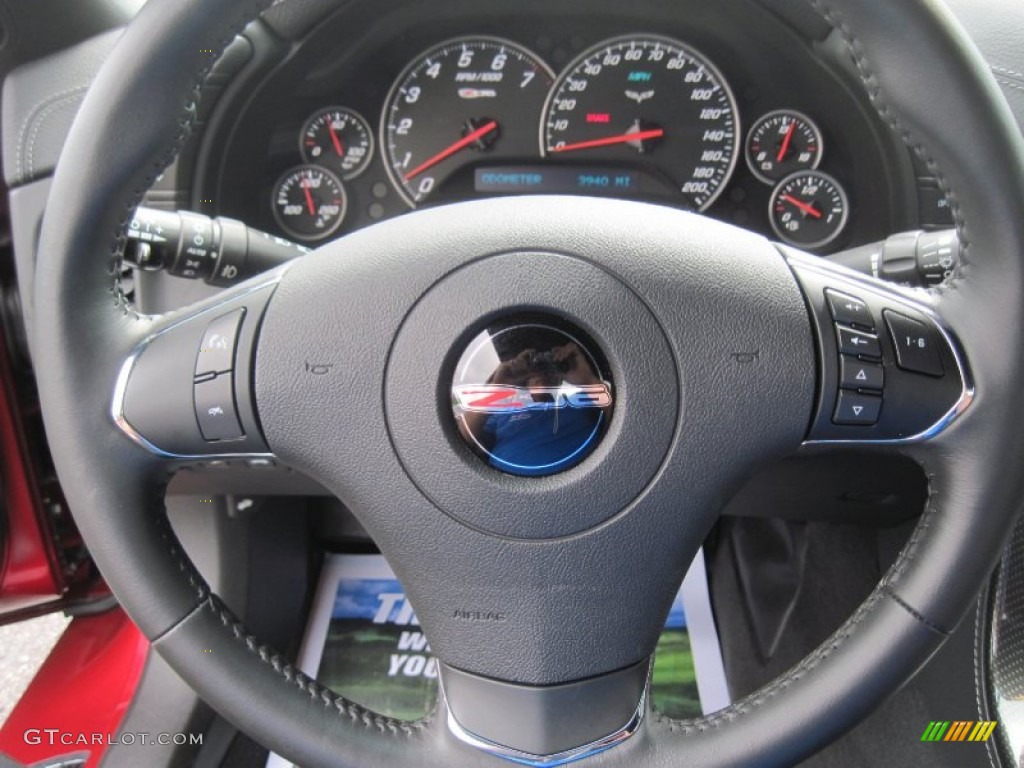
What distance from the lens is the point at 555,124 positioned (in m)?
1.51

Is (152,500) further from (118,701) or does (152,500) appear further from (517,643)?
(118,701)

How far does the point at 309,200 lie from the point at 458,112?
282 millimetres

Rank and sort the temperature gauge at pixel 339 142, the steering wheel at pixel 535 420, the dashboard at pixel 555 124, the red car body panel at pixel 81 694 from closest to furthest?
1. the steering wheel at pixel 535 420
2. the red car body panel at pixel 81 694
3. the dashboard at pixel 555 124
4. the temperature gauge at pixel 339 142

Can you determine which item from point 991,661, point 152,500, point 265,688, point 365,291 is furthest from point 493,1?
point 991,661

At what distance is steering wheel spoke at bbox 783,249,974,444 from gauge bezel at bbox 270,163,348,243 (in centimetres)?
96

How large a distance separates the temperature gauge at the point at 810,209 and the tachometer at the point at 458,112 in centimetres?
41

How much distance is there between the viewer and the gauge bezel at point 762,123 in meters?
1.46

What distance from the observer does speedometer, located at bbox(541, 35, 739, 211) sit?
1.46 meters

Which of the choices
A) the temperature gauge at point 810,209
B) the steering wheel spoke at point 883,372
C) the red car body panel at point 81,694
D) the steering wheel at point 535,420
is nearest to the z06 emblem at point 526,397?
the steering wheel at point 535,420

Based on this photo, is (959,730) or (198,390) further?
(959,730)

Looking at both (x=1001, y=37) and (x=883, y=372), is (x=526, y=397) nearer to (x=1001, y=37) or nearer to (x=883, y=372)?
(x=883, y=372)

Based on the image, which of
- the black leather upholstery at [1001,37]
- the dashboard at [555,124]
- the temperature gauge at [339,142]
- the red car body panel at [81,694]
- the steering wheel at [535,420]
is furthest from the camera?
the temperature gauge at [339,142]

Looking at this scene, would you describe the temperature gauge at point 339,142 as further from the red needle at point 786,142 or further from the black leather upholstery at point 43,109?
the red needle at point 786,142

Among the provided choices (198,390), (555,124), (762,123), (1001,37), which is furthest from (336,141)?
(1001,37)
